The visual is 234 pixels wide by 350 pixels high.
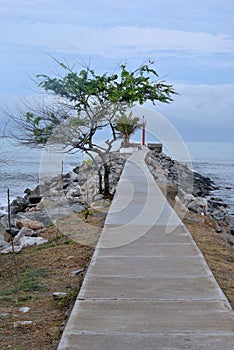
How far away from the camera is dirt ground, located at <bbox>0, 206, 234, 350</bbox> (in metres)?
4.95

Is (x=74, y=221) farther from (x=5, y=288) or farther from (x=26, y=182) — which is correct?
(x=26, y=182)

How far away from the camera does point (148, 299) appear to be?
18.2 feet

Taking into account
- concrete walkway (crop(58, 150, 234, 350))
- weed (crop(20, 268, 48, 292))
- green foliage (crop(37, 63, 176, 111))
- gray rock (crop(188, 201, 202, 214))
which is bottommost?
gray rock (crop(188, 201, 202, 214))

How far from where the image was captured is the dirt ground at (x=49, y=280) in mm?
4953

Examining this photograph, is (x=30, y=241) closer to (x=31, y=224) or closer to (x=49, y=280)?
(x=31, y=224)

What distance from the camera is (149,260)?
7.15 meters

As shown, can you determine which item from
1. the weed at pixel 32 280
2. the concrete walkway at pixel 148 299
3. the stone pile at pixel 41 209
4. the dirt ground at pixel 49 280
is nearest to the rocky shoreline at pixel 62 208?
the stone pile at pixel 41 209

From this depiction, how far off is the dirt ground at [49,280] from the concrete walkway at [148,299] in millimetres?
Answer: 240

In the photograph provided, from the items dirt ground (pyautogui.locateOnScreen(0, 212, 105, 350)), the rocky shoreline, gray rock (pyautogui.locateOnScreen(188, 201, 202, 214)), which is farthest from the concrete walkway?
gray rock (pyautogui.locateOnScreen(188, 201, 202, 214))

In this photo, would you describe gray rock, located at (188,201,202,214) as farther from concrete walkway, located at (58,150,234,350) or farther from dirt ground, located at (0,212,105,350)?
concrete walkway, located at (58,150,234,350)

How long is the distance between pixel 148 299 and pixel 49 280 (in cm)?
190

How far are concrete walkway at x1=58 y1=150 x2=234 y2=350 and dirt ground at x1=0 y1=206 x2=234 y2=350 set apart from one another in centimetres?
24

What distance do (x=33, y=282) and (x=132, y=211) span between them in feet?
14.5

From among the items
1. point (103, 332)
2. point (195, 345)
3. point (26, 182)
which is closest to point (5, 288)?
point (103, 332)
